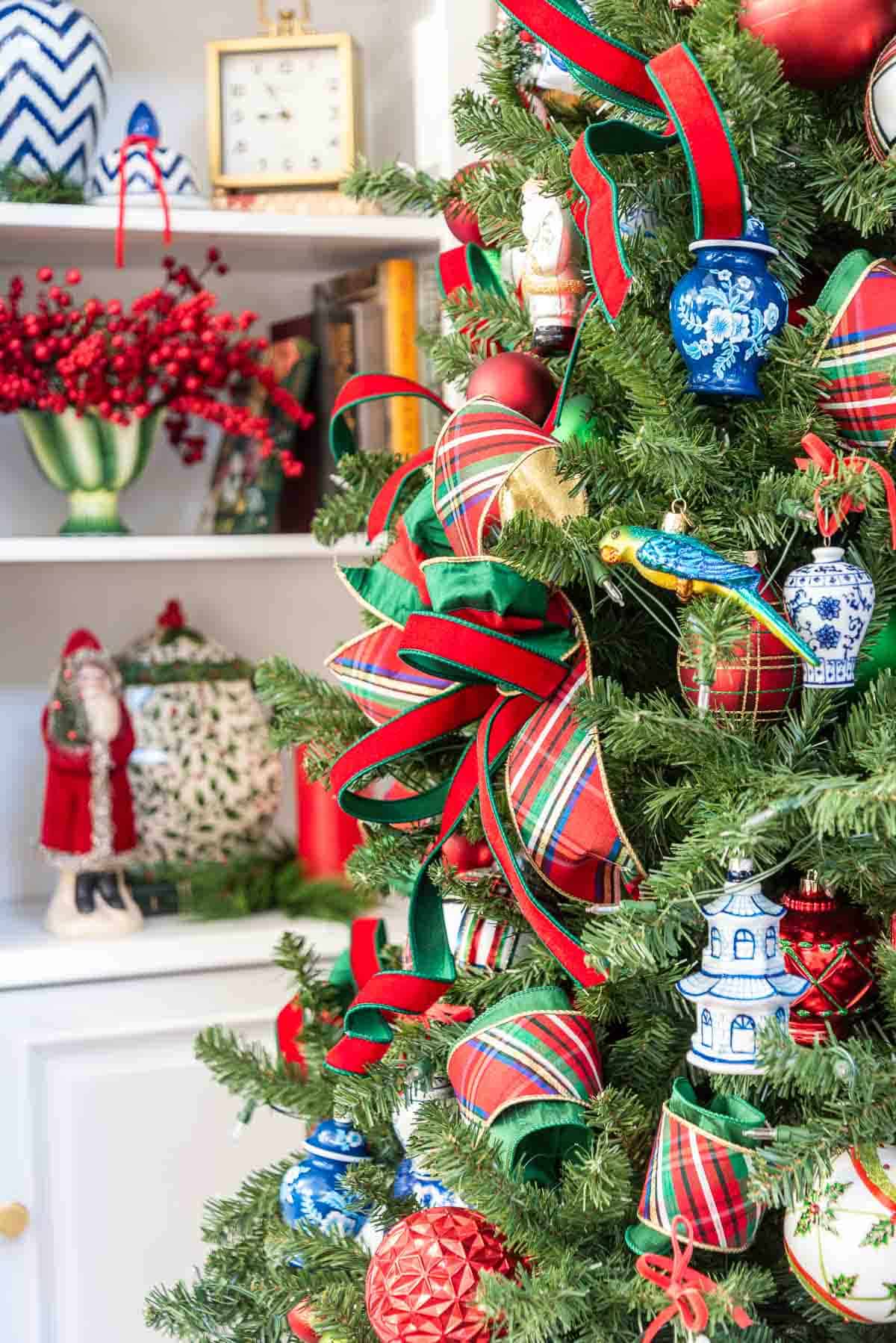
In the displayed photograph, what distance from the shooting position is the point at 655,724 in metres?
0.61

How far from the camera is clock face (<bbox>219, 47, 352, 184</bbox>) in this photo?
1.49 metres

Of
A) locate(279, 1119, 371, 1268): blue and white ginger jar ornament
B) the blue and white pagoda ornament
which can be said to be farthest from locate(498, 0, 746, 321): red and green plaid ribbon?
locate(279, 1119, 371, 1268): blue and white ginger jar ornament

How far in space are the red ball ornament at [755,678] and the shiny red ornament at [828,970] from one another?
0.10 m

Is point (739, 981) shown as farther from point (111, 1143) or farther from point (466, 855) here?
point (111, 1143)

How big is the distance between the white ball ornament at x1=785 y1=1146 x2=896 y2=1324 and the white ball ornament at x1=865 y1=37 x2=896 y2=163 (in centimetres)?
43

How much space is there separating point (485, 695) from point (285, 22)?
3.56 feet

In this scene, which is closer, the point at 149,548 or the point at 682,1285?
the point at 682,1285

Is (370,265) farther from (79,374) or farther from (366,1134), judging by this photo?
(366,1134)

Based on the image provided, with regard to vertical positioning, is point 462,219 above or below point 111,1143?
above

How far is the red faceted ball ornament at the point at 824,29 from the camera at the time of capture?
2.02ft

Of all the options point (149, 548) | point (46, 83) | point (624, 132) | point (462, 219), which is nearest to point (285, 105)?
point (46, 83)

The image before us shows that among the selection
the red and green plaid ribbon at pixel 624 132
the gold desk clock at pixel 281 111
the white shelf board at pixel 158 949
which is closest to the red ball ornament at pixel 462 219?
the red and green plaid ribbon at pixel 624 132

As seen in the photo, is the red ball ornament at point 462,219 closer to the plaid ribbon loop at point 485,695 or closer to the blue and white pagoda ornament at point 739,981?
the plaid ribbon loop at point 485,695

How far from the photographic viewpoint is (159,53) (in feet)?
5.43
